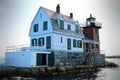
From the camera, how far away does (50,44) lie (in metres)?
26.5

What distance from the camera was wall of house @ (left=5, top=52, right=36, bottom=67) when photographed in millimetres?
23078

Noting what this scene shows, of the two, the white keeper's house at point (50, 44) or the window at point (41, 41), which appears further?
the window at point (41, 41)

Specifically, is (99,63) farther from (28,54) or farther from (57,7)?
(28,54)

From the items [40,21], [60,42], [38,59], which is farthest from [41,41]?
[38,59]

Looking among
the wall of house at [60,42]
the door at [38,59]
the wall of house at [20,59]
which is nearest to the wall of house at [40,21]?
the wall of house at [60,42]

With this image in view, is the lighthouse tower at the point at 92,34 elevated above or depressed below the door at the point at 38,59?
above

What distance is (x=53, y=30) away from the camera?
26.3 m

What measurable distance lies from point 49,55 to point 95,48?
13.7 metres

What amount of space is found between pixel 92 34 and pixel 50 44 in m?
12.9

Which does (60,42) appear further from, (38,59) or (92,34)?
(92,34)

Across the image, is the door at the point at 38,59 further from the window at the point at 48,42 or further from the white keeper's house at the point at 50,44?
the window at the point at 48,42

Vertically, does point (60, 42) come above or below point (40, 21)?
below

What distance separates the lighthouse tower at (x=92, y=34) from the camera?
35.2 metres

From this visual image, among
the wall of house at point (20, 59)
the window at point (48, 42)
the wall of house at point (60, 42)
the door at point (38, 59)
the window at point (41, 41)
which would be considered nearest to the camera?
the wall of house at point (20, 59)
